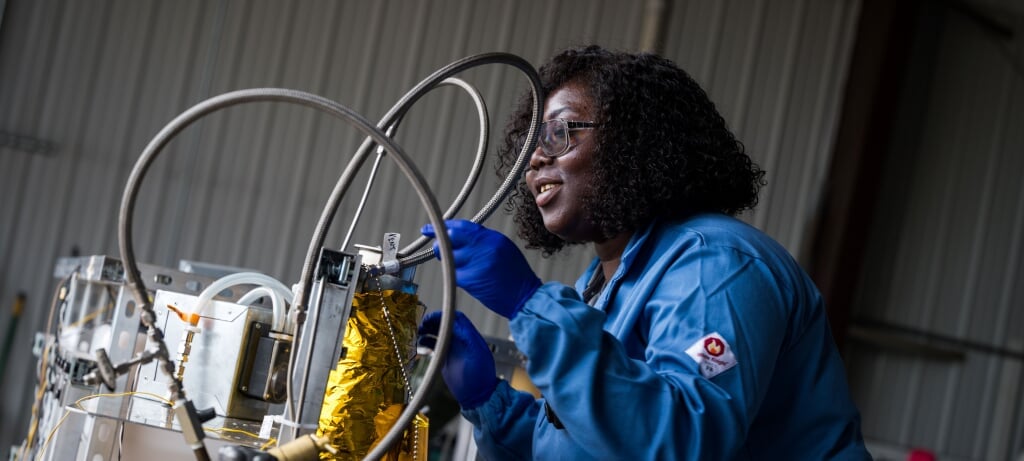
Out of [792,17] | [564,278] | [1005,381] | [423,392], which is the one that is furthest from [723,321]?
[1005,381]

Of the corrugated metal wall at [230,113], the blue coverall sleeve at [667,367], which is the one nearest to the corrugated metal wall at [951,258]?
the corrugated metal wall at [230,113]

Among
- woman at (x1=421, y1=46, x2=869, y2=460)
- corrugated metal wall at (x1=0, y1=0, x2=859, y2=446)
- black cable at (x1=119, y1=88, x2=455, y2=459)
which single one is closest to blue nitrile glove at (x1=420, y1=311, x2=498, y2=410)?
woman at (x1=421, y1=46, x2=869, y2=460)

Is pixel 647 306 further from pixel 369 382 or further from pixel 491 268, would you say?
pixel 369 382

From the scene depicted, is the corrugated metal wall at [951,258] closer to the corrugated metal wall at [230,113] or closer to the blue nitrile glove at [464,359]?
the corrugated metal wall at [230,113]

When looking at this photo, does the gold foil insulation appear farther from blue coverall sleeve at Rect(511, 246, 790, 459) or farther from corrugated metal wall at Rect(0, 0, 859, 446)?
corrugated metal wall at Rect(0, 0, 859, 446)

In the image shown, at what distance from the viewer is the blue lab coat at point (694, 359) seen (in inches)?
45.2

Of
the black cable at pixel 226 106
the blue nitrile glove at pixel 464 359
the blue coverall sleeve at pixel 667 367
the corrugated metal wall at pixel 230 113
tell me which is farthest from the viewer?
the corrugated metal wall at pixel 230 113

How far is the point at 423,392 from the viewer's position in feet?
3.45

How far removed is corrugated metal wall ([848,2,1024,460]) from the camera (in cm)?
591

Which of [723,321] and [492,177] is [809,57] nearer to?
[492,177]

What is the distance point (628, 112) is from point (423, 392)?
0.68 m

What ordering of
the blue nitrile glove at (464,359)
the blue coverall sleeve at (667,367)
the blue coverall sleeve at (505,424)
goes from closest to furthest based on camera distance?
1. the blue coverall sleeve at (667,367)
2. the blue nitrile glove at (464,359)
3. the blue coverall sleeve at (505,424)

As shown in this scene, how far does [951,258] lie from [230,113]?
4470mm

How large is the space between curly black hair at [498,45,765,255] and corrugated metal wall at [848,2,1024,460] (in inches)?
183
